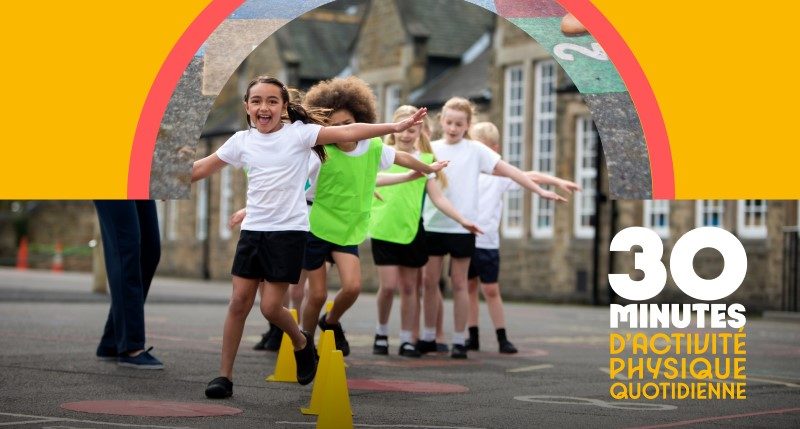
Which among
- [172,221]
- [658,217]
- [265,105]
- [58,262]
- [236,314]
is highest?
[172,221]

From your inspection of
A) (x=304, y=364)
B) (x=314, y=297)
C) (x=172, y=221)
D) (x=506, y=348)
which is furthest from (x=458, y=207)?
(x=172, y=221)

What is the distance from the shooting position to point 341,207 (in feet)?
33.4

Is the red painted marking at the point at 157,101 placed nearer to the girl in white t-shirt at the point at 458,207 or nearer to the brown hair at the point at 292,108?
the brown hair at the point at 292,108

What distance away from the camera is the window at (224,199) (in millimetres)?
46750

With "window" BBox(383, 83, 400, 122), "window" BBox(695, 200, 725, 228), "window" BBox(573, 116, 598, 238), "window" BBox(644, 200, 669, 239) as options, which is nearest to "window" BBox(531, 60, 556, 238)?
"window" BBox(573, 116, 598, 238)

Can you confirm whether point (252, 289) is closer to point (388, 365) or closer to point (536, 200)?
point (388, 365)

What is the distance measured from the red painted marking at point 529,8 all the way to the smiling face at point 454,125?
324 centimetres

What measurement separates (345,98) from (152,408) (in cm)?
325

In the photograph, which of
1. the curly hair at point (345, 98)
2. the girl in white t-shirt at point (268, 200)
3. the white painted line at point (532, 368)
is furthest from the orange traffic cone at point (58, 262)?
the girl in white t-shirt at point (268, 200)

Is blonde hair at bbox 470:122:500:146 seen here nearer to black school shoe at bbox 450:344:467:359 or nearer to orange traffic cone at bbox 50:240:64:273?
black school shoe at bbox 450:344:467:359

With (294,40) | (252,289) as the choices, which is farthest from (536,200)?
(252,289)

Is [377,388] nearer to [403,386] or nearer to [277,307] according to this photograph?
[403,386]

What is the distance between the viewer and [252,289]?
8773 mm

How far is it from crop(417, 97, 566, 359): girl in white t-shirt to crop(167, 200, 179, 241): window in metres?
37.8
